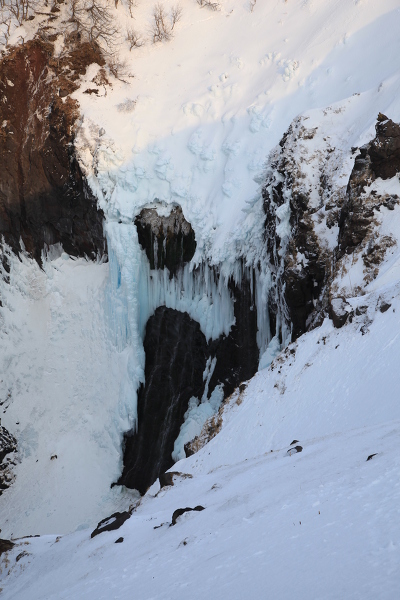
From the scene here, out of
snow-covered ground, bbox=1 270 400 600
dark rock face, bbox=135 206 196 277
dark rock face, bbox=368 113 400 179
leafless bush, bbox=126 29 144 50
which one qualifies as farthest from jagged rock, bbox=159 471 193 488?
leafless bush, bbox=126 29 144 50

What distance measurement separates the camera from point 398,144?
13.1 m

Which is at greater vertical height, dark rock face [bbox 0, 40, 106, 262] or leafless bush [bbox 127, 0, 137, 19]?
leafless bush [bbox 127, 0, 137, 19]

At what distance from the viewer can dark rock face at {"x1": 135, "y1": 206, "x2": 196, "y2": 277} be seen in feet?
61.9

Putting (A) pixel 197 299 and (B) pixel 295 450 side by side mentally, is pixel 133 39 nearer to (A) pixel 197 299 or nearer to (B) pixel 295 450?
(A) pixel 197 299

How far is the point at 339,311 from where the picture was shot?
11578mm

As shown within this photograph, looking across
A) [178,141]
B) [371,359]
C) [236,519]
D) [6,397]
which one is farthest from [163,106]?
[236,519]

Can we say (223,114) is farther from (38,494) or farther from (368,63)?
(38,494)

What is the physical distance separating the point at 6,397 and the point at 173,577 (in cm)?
1651

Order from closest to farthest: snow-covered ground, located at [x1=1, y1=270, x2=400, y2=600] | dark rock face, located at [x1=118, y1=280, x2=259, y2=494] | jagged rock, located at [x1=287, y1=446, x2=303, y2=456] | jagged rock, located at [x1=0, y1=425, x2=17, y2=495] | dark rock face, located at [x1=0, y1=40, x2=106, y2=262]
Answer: snow-covered ground, located at [x1=1, y1=270, x2=400, y2=600] → jagged rock, located at [x1=287, y1=446, x2=303, y2=456] → dark rock face, located at [x1=118, y1=280, x2=259, y2=494] → jagged rock, located at [x1=0, y1=425, x2=17, y2=495] → dark rock face, located at [x1=0, y1=40, x2=106, y2=262]

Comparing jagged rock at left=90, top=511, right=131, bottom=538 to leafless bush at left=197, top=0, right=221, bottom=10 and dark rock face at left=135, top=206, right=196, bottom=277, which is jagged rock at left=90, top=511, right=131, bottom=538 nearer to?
dark rock face at left=135, top=206, right=196, bottom=277

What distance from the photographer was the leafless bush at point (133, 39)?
22.3 metres

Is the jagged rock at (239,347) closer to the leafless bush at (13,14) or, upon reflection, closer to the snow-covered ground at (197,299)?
the snow-covered ground at (197,299)

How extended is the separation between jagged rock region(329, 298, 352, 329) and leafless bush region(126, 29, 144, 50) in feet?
50.8

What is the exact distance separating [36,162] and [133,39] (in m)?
6.37
